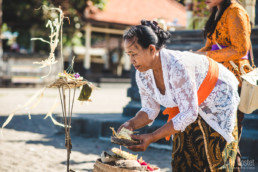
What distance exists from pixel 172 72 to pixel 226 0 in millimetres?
1066

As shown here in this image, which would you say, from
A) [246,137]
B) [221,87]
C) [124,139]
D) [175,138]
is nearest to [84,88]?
[124,139]

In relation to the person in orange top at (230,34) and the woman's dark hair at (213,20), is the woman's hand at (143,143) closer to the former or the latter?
the person in orange top at (230,34)

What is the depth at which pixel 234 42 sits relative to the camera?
2.84 meters

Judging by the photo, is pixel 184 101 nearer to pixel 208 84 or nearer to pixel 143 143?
pixel 208 84

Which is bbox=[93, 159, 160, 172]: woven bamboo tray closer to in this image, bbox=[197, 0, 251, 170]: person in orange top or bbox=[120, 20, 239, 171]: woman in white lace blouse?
bbox=[120, 20, 239, 171]: woman in white lace blouse

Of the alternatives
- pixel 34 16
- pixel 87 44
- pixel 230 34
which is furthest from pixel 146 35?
pixel 87 44

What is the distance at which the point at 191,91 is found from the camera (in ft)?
7.15

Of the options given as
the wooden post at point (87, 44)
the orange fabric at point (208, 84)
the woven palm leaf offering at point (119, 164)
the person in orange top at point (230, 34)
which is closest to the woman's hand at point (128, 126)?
the woven palm leaf offering at point (119, 164)

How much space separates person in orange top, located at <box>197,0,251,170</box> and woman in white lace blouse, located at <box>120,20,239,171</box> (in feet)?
1.47

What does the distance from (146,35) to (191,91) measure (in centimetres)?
43

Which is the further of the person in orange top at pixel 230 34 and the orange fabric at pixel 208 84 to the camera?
the person in orange top at pixel 230 34

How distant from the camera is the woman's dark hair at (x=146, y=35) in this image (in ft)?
7.23

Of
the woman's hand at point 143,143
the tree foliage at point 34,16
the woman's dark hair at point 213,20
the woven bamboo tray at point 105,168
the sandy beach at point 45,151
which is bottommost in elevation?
the sandy beach at point 45,151

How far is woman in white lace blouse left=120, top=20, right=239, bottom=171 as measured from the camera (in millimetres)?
2207
